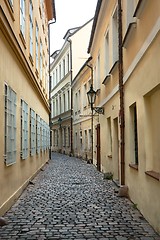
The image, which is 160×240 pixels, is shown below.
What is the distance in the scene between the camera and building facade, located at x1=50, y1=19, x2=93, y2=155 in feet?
106

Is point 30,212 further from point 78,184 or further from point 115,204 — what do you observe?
point 78,184

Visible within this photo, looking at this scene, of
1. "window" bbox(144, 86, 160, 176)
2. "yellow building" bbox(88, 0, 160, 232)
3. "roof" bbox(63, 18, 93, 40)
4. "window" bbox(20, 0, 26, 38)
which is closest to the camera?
"yellow building" bbox(88, 0, 160, 232)

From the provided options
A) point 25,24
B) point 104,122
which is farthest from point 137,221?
point 104,122

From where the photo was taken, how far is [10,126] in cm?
827

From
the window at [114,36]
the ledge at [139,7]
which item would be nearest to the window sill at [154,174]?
the ledge at [139,7]

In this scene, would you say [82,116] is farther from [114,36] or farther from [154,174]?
[154,174]

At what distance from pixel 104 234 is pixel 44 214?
187cm

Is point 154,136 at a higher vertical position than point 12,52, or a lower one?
lower

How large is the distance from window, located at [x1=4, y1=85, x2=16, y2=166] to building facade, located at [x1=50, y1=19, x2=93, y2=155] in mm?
22497

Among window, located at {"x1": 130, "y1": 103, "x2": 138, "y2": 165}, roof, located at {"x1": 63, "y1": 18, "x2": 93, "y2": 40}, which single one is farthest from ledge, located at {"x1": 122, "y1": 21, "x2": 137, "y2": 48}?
roof, located at {"x1": 63, "y1": 18, "x2": 93, "y2": 40}

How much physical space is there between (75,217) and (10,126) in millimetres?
2556

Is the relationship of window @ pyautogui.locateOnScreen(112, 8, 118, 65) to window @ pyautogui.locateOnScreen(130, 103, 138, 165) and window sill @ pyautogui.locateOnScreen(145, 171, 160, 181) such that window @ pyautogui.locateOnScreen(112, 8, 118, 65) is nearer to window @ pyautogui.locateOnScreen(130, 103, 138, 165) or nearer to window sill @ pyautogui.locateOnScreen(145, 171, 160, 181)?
window @ pyautogui.locateOnScreen(130, 103, 138, 165)

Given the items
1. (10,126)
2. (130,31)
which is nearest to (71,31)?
(130,31)

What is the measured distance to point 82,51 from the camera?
3241cm
